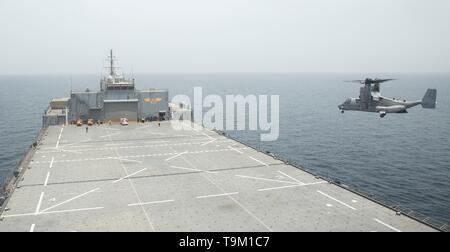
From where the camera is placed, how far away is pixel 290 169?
4247cm

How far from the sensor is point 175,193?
3409cm

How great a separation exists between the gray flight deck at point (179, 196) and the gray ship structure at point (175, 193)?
7cm

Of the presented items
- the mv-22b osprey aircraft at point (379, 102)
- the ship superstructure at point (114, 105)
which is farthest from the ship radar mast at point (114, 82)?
the mv-22b osprey aircraft at point (379, 102)

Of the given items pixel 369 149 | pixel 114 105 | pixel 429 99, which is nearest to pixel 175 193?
pixel 429 99

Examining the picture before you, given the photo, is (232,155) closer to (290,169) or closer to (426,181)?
(290,169)

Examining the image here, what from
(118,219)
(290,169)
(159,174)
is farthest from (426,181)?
(118,219)

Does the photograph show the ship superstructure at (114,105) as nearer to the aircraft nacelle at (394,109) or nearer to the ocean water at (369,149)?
the ocean water at (369,149)

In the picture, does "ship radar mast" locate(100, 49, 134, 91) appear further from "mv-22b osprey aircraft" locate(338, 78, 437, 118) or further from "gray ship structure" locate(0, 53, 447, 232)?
"mv-22b osprey aircraft" locate(338, 78, 437, 118)

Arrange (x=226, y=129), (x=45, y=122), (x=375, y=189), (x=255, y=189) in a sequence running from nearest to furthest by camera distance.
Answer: (x=255, y=189), (x=375, y=189), (x=45, y=122), (x=226, y=129)

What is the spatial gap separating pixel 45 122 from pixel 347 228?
62331mm

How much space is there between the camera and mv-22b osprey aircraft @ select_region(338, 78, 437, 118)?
96.1 ft

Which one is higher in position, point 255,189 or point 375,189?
A: point 255,189

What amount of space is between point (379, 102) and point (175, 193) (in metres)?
17.3

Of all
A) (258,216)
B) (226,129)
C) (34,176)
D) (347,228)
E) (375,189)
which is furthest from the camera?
(226,129)
